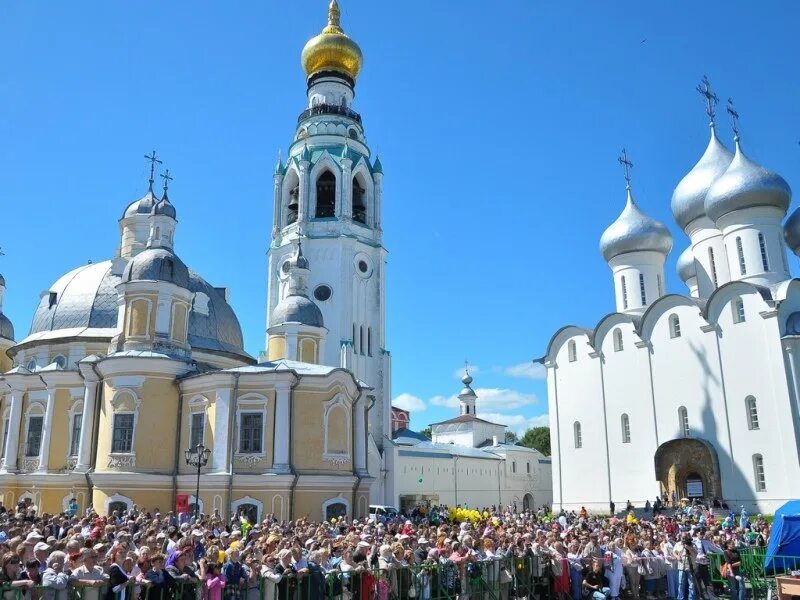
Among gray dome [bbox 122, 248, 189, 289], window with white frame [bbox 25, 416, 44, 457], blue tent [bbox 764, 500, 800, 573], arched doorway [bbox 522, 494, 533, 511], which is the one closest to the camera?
blue tent [bbox 764, 500, 800, 573]

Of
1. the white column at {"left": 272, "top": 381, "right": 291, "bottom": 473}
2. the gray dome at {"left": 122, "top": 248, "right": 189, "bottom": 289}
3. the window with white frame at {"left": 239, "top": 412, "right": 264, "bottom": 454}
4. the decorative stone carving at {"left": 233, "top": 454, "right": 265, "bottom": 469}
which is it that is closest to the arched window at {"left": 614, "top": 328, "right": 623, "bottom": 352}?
the white column at {"left": 272, "top": 381, "right": 291, "bottom": 473}

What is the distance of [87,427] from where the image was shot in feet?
85.6

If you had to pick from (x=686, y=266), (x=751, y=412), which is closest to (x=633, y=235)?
(x=686, y=266)

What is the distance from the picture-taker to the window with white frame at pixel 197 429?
82.6 ft

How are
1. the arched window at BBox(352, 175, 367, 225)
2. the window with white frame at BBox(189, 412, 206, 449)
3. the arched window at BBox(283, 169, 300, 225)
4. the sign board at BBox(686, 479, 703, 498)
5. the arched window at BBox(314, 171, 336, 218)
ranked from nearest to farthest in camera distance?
the window with white frame at BBox(189, 412, 206, 449)
the sign board at BBox(686, 479, 703, 498)
the arched window at BBox(314, 171, 336, 218)
the arched window at BBox(352, 175, 367, 225)
the arched window at BBox(283, 169, 300, 225)

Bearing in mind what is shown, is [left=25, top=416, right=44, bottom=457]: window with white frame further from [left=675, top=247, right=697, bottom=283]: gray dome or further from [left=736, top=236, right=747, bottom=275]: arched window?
[left=675, top=247, right=697, bottom=283]: gray dome

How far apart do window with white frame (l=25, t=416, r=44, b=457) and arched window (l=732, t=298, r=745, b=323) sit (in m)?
28.3

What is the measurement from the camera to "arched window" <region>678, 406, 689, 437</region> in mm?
29625

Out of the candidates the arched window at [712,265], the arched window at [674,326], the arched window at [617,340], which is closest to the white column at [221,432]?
the arched window at [617,340]

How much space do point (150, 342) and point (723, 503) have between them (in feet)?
72.6

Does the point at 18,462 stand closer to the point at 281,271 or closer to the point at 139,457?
the point at 139,457

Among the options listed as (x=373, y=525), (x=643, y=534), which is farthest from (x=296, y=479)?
(x=643, y=534)

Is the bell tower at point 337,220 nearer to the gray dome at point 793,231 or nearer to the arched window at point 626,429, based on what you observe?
the arched window at point 626,429

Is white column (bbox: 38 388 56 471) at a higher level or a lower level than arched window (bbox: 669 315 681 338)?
lower
